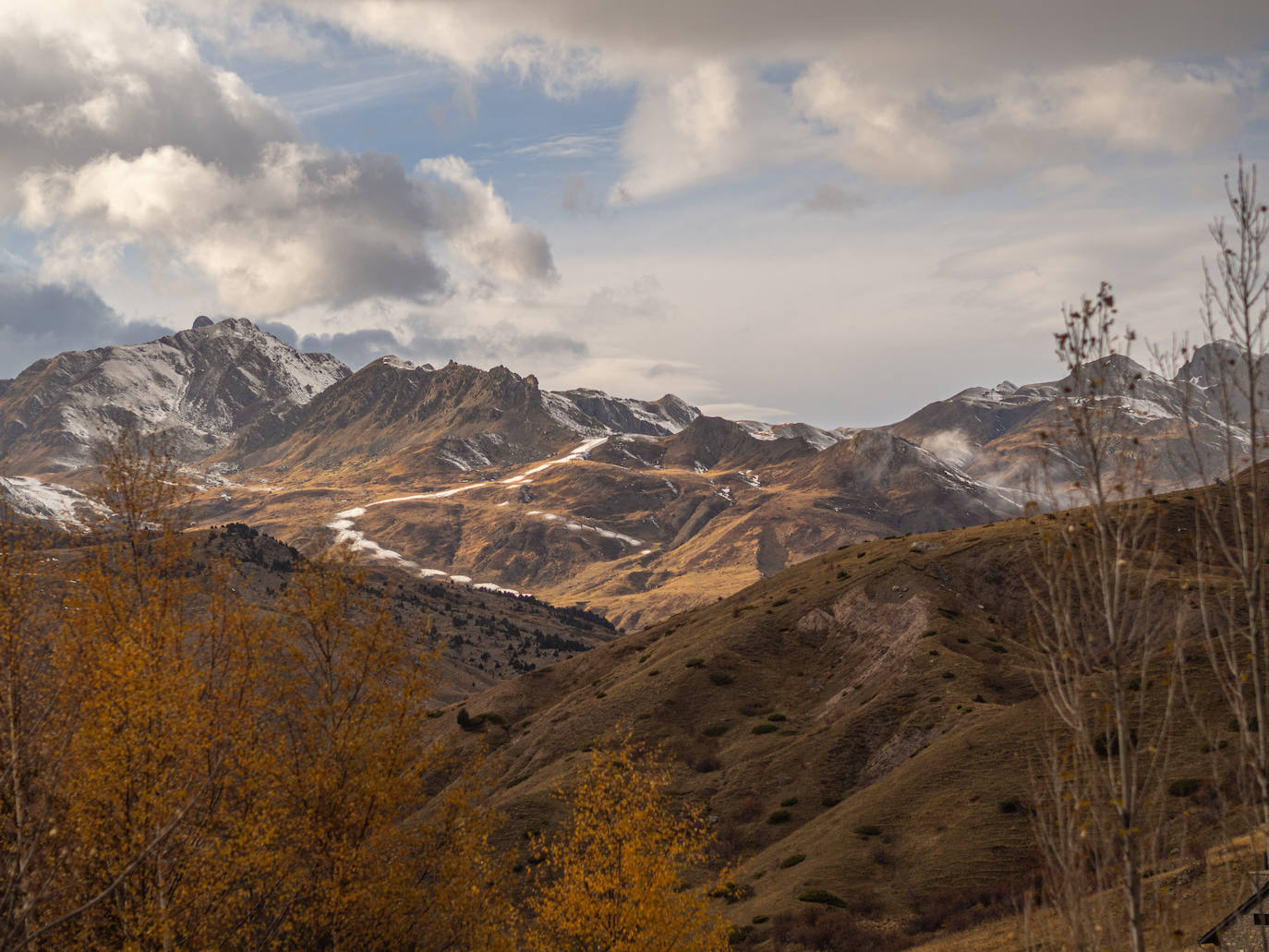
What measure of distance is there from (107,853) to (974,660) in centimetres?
6944

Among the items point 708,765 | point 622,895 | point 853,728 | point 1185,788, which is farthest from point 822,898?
point 708,765

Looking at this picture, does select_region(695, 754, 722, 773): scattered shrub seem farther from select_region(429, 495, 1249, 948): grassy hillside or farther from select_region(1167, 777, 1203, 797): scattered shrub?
select_region(1167, 777, 1203, 797): scattered shrub

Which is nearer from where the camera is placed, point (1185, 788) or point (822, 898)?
point (1185, 788)

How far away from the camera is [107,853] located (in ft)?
93.6

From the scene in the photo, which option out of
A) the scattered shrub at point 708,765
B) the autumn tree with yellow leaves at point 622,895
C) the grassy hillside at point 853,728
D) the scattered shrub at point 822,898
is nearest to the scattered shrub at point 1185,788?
the grassy hillside at point 853,728

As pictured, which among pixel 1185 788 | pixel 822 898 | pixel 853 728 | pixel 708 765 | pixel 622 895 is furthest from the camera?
pixel 708 765

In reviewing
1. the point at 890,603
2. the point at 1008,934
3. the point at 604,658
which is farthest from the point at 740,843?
the point at 604,658

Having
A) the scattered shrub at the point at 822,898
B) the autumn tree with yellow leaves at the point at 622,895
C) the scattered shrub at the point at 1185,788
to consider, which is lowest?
the scattered shrub at the point at 822,898

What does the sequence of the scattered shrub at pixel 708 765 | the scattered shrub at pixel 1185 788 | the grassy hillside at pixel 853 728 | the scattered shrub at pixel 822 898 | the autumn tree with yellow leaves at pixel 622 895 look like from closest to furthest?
the autumn tree with yellow leaves at pixel 622 895
the scattered shrub at pixel 1185 788
the scattered shrub at pixel 822 898
the grassy hillside at pixel 853 728
the scattered shrub at pixel 708 765

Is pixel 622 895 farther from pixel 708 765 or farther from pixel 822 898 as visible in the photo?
pixel 708 765

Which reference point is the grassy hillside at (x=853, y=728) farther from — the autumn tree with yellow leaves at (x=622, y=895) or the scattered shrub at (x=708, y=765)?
the autumn tree with yellow leaves at (x=622, y=895)

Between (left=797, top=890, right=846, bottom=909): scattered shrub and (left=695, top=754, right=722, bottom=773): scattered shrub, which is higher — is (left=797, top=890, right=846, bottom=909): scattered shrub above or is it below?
above

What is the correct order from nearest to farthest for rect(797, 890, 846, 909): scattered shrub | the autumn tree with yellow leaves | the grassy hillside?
the autumn tree with yellow leaves, rect(797, 890, 846, 909): scattered shrub, the grassy hillside

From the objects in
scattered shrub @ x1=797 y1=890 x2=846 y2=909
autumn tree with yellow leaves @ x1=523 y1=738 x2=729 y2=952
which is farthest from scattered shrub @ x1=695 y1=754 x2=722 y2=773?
autumn tree with yellow leaves @ x1=523 y1=738 x2=729 y2=952
